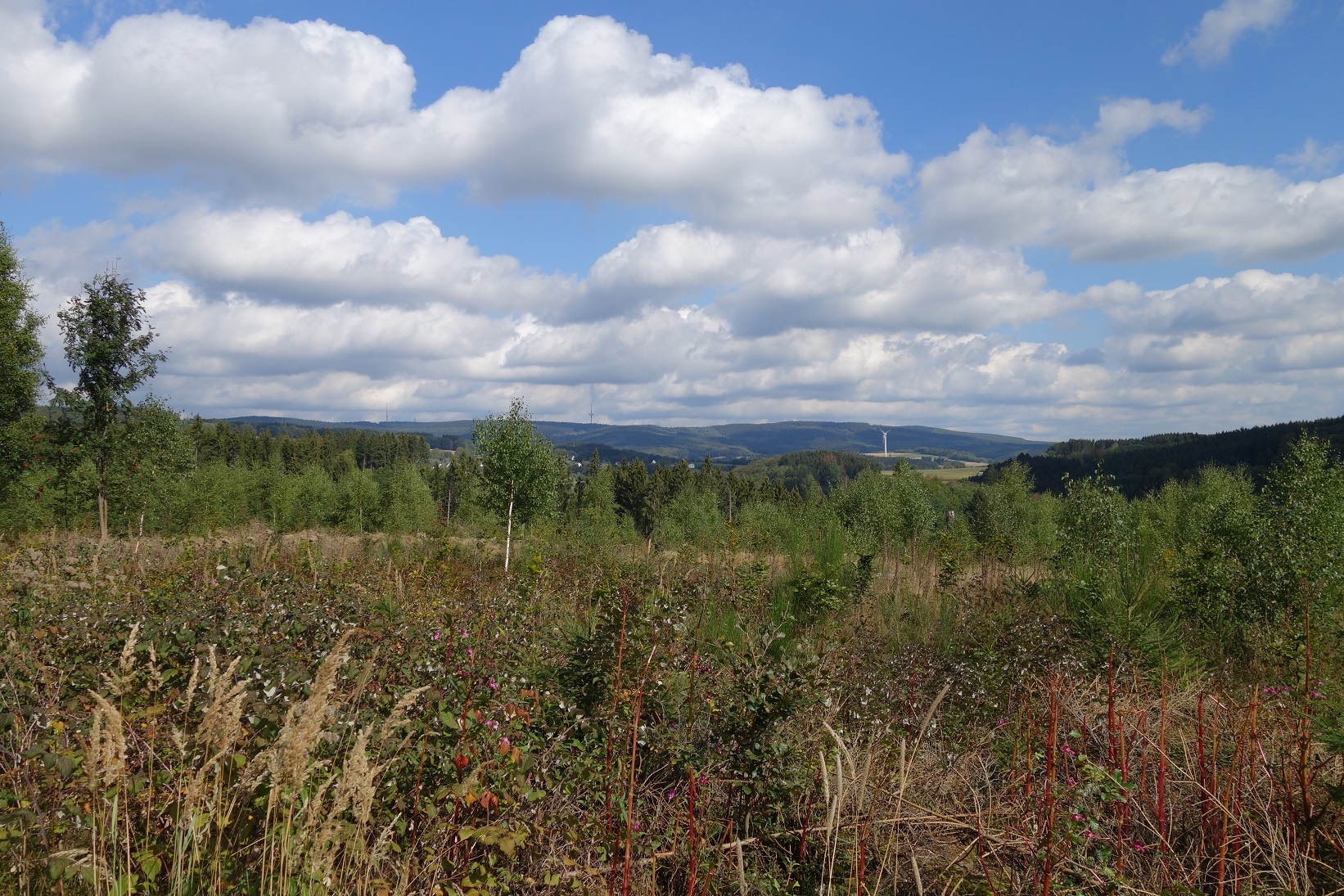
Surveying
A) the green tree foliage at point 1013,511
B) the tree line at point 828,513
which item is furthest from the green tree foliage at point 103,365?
the green tree foliage at point 1013,511

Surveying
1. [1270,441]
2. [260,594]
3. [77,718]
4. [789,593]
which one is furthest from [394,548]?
[1270,441]

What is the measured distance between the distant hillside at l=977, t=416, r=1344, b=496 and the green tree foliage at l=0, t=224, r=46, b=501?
83.5 m

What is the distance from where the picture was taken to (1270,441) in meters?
91.9

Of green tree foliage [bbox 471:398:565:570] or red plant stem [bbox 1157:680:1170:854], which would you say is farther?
green tree foliage [bbox 471:398:565:570]

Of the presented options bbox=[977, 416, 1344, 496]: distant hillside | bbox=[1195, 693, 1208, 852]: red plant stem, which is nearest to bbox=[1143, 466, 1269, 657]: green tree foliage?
bbox=[1195, 693, 1208, 852]: red plant stem

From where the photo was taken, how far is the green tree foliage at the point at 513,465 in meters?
23.7

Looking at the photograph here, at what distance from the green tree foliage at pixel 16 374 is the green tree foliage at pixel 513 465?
1147 cm

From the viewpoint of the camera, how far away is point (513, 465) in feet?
77.7

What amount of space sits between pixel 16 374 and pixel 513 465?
543 inches

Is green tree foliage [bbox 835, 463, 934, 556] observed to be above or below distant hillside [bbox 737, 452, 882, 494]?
above

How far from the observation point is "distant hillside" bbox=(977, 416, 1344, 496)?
86.5m

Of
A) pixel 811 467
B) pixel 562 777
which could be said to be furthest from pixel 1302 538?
pixel 811 467

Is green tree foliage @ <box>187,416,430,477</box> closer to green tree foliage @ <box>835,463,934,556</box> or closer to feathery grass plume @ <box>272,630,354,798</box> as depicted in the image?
green tree foliage @ <box>835,463,934,556</box>

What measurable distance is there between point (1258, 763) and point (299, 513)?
2252 inches
